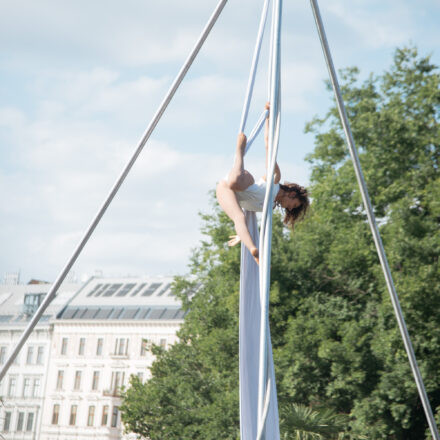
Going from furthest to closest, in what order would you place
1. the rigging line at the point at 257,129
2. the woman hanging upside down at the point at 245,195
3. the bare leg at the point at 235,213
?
1. the rigging line at the point at 257,129
2. the woman hanging upside down at the point at 245,195
3. the bare leg at the point at 235,213

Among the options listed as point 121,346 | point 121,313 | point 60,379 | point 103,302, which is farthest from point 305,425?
point 60,379

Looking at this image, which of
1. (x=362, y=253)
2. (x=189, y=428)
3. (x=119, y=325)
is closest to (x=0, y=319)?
(x=119, y=325)

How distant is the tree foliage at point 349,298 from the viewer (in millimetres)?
13516

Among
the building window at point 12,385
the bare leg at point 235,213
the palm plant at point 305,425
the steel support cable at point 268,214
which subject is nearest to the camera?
the steel support cable at point 268,214

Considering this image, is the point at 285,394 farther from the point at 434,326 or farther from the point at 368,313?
the point at 434,326

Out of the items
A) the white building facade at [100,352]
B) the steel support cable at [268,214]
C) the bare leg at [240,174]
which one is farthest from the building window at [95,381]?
the steel support cable at [268,214]

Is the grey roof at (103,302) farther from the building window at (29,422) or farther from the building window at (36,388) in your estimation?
the building window at (29,422)

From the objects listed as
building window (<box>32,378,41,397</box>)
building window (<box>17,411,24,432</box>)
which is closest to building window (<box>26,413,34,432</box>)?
building window (<box>17,411,24,432</box>)

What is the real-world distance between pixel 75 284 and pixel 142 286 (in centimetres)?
654

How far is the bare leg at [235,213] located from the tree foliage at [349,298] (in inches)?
321

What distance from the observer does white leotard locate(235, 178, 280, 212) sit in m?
5.12

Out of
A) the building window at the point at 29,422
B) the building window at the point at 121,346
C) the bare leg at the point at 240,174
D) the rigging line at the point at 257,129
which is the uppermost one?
the building window at the point at 121,346

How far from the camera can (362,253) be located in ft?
48.6

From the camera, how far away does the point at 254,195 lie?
5129 millimetres
